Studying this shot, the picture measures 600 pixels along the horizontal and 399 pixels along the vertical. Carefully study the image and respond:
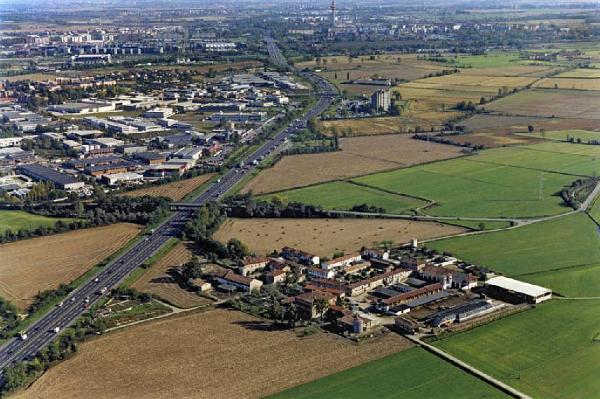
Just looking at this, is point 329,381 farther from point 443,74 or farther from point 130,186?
point 443,74

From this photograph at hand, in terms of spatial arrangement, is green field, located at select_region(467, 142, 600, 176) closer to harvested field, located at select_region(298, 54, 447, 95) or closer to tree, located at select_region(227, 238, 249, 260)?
tree, located at select_region(227, 238, 249, 260)

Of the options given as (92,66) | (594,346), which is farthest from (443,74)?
(594,346)

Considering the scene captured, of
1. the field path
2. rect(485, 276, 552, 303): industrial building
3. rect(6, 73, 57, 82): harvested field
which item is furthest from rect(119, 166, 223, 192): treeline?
rect(6, 73, 57, 82): harvested field

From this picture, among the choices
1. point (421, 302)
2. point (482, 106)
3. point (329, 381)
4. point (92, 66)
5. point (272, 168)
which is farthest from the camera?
point (92, 66)

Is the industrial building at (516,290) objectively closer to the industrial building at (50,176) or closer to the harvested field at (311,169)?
the harvested field at (311,169)

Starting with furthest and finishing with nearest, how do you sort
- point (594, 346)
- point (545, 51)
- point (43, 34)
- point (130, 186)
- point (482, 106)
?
point (43, 34)
point (545, 51)
point (482, 106)
point (130, 186)
point (594, 346)

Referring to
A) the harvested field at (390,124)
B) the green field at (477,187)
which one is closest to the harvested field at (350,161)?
the green field at (477,187)

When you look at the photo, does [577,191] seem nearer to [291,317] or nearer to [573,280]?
[573,280]
